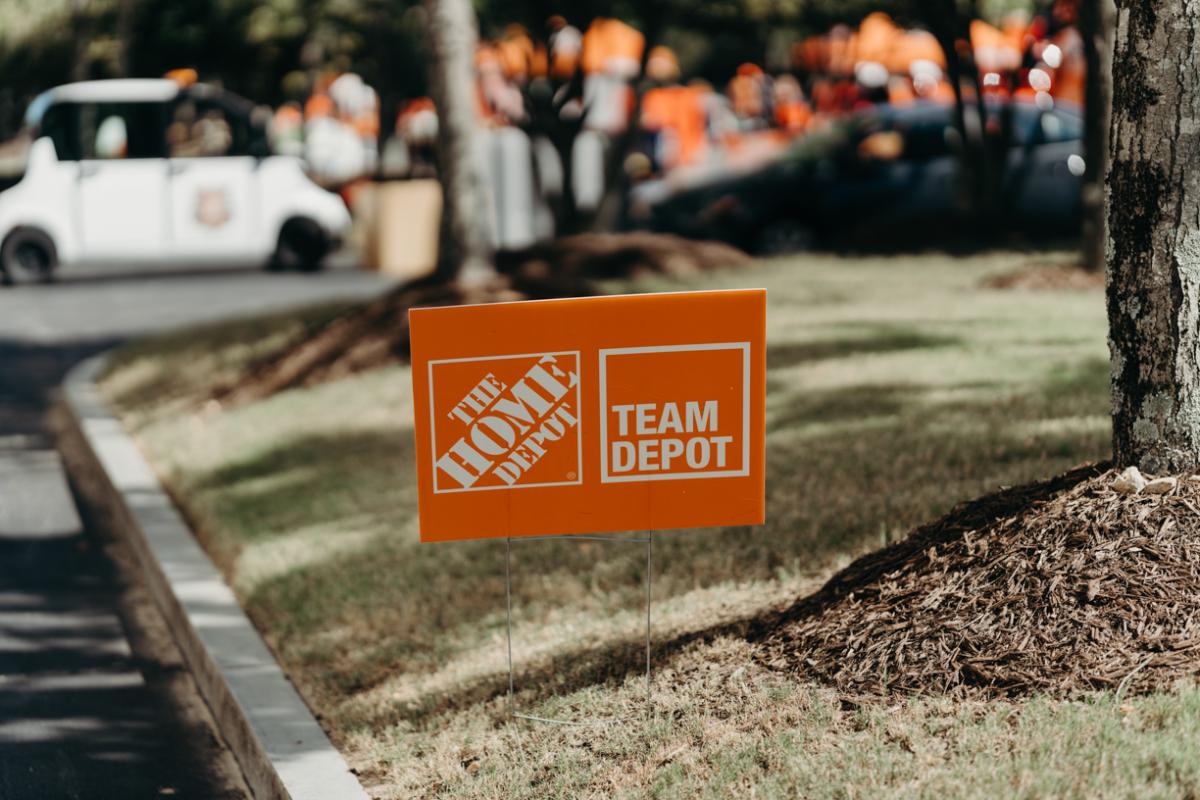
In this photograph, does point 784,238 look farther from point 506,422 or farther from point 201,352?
point 506,422

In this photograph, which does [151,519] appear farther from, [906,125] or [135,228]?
[135,228]

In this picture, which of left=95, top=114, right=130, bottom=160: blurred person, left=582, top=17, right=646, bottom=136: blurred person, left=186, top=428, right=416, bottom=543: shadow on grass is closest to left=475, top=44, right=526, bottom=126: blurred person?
left=582, top=17, right=646, bottom=136: blurred person

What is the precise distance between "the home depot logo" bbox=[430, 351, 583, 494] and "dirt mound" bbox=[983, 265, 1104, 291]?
8.13 metres

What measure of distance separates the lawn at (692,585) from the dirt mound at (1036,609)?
0.36ft

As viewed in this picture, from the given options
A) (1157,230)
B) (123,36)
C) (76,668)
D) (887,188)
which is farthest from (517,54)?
(1157,230)

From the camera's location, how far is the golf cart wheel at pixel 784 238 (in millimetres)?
17219

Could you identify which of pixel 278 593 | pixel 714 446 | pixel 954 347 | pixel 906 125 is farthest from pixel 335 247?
pixel 714 446

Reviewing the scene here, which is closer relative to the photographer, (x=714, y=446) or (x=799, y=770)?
(x=799, y=770)

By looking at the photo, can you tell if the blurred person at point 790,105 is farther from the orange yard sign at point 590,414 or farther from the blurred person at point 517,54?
the orange yard sign at point 590,414

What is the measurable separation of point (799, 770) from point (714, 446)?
107 centimetres

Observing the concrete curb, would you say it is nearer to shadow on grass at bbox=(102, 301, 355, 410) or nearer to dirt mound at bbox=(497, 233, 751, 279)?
shadow on grass at bbox=(102, 301, 355, 410)

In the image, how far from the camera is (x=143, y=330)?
16328 millimetres

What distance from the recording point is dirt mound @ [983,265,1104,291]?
11.9m

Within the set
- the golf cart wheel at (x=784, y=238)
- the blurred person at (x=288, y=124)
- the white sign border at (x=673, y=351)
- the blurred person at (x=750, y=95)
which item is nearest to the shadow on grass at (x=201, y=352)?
the golf cart wheel at (x=784, y=238)
